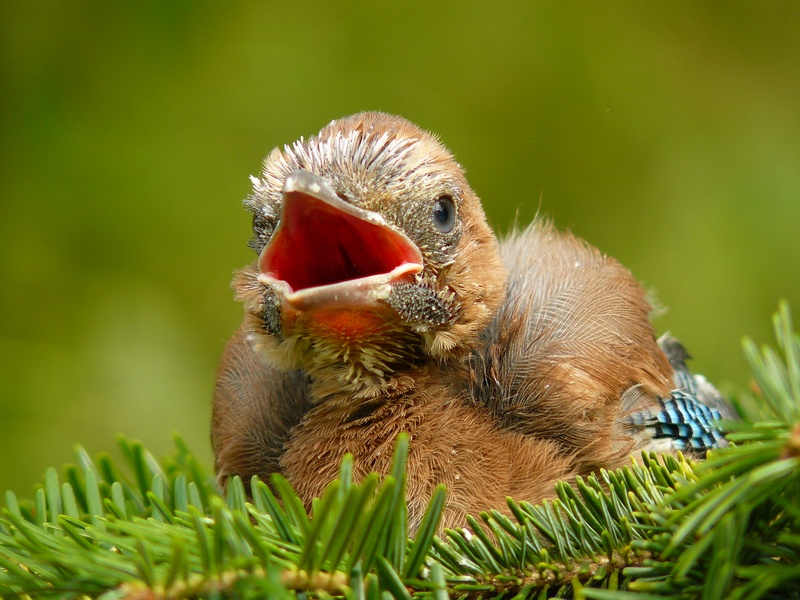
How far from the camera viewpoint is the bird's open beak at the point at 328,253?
1.14 m

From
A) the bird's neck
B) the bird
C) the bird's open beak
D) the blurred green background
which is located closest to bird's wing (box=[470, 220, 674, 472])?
the bird

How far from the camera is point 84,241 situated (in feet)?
9.80

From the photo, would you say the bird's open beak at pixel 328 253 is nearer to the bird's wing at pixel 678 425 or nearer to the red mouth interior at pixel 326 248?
the red mouth interior at pixel 326 248

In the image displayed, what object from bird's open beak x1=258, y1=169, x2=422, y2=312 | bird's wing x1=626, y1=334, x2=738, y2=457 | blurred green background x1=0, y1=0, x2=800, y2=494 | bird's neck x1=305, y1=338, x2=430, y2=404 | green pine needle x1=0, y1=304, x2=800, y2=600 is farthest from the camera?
blurred green background x1=0, y1=0, x2=800, y2=494

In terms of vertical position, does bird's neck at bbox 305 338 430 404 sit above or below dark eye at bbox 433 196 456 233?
below

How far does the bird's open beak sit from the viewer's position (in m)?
1.14

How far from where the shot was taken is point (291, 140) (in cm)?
310

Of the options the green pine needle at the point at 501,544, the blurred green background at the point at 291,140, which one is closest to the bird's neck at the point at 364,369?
the green pine needle at the point at 501,544

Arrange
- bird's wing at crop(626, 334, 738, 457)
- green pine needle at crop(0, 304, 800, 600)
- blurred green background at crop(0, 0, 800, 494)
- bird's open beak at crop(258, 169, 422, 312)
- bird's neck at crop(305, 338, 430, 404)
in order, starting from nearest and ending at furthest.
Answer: green pine needle at crop(0, 304, 800, 600), bird's open beak at crop(258, 169, 422, 312), bird's neck at crop(305, 338, 430, 404), bird's wing at crop(626, 334, 738, 457), blurred green background at crop(0, 0, 800, 494)

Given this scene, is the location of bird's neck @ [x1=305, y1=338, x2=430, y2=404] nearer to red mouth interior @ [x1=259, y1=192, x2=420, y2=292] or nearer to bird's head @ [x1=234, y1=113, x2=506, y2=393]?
bird's head @ [x1=234, y1=113, x2=506, y2=393]

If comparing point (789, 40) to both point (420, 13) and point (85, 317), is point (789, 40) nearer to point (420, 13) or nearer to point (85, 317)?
point (420, 13)

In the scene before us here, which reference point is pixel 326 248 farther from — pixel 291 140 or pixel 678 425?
pixel 291 140

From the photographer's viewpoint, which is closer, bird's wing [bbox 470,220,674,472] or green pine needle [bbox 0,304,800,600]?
green pine needle [bbox 0,304,800,600]

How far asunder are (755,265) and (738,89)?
0.78 metres
